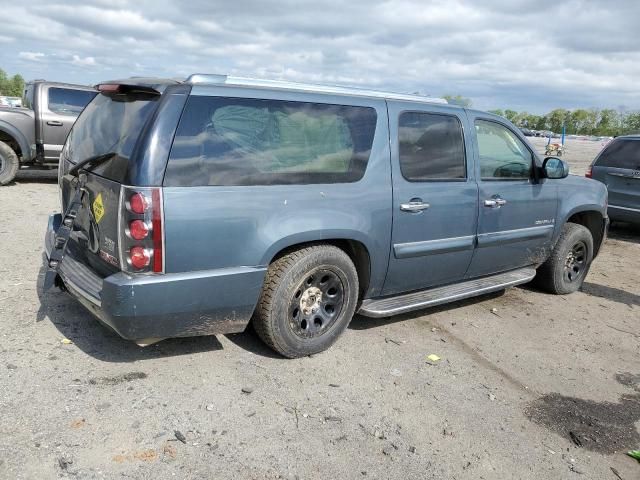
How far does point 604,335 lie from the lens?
16.1 feet

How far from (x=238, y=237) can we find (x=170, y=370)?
1031 millimetres

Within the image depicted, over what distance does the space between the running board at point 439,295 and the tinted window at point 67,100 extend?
8.25 m

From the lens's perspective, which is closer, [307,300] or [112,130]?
[112,130]

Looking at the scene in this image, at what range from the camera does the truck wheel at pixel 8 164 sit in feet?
32.1

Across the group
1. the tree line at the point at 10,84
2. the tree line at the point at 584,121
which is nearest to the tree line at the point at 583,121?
the tree line at the point at 584,121

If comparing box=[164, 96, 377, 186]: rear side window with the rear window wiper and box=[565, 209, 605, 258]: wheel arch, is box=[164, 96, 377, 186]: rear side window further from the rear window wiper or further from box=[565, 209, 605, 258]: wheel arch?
box=[565, 209, 605, 258]: wheel arch

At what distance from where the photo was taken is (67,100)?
10570 mm

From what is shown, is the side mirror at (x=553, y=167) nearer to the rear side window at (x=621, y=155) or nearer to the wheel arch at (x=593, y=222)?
the wheel arch at (x=593, y=222)

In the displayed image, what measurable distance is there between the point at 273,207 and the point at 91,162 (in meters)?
1.19

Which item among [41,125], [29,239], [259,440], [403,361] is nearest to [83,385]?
[259,440]

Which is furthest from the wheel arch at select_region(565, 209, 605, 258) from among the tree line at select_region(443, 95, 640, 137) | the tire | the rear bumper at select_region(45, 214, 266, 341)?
the tree line at select_region(443, 95, 640, 137)

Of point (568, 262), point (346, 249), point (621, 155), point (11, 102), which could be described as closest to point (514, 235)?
point (568, 262)

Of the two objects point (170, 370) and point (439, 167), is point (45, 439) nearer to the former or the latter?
point (170, 370)

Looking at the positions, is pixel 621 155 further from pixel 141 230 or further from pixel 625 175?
pixel 141 230
